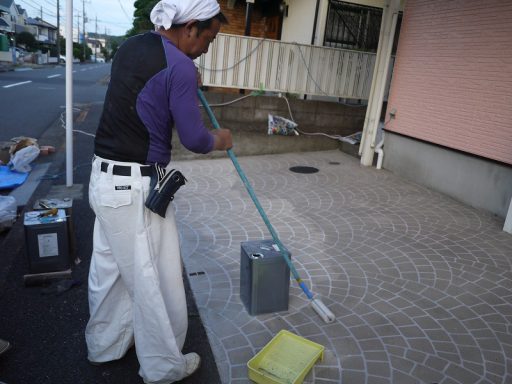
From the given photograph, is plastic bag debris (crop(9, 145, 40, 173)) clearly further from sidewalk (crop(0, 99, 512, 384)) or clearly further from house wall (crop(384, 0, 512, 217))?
house wall (crop(384, 0, 512, 217))

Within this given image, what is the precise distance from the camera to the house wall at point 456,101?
5320 mm

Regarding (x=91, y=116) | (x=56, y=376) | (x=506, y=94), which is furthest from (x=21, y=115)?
(x=506, y=94)

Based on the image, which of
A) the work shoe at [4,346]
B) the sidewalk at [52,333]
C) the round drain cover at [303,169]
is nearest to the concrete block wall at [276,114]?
the round drain cover at [303,169]

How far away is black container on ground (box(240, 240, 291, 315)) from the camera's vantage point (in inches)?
116

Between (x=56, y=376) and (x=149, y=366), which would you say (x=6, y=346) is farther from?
(x=149, y=366)

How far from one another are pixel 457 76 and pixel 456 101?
368 millimetres

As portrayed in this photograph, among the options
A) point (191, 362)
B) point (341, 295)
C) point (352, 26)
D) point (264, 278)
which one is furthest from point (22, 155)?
point (352, 26)

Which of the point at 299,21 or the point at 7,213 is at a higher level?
the point at 299,21

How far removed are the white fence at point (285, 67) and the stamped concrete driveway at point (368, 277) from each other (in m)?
2.54

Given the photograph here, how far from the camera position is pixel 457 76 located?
19.5 feet

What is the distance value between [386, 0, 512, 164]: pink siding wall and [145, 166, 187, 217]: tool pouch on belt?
15.9ft

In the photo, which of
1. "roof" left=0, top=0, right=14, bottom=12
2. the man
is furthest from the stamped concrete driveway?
"roof" left=0, top=0, right=14, bottom=12

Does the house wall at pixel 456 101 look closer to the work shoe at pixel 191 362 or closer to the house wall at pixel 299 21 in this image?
the house wall at pixel 299 21

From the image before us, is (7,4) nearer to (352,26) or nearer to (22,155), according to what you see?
(352,26)
